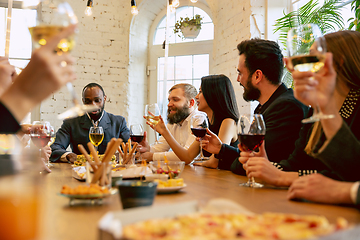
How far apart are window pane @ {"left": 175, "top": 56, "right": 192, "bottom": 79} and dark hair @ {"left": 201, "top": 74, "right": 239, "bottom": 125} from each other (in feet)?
8.77

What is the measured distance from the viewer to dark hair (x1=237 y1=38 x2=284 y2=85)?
2.31m

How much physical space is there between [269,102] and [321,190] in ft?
4.05

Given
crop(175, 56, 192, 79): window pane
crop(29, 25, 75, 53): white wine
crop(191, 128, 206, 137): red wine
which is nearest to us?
crop(29, 25, 75, 53): white wine

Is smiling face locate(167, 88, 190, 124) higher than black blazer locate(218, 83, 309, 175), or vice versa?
smiling face locate(167, 88, 190, 124)

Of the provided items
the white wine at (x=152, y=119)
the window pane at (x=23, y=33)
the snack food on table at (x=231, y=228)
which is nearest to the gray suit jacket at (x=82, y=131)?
the white wine at (x=152, y=119)

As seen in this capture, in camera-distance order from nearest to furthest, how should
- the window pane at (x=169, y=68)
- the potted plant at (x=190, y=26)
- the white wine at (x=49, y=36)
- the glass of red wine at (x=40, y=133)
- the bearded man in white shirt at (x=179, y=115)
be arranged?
the white wine at (x=49, y=36)
the glass of red wine at (x=40, y=133)
the bearded man in white shirt at (x=179, y=115)
the potted plant at (x=190, y=26)
the window pane at (x=169, y=68)

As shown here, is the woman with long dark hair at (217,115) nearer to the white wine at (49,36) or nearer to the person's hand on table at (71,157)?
the person's hand on table at (71,157)

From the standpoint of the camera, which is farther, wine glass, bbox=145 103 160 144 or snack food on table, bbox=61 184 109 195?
wine glass, bbox=145 103 160 144

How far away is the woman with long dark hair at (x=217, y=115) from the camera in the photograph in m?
2.76

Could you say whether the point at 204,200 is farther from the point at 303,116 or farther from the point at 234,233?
the point at 303,116

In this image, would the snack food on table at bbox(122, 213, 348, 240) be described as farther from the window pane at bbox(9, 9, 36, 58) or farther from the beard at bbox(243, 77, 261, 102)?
the beard at bbox(243, 77, 261, 102)

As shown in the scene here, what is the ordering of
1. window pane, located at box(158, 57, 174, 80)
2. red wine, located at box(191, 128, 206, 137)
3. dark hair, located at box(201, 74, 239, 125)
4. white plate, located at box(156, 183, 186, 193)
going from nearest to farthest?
white plate, located at box(156, 183, 186, 193), red wine, located at box(191, 128, 206, 137), dark hair, located at box(201, 74, 239, 125), window pane, located at box(158, 57, 174, 80)

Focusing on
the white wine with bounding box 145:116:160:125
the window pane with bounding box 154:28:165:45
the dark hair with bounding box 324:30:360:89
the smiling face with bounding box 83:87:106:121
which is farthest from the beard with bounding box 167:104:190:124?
the window pane with bounding box 154:28:165:45

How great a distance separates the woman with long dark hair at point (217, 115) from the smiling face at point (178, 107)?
530mm
